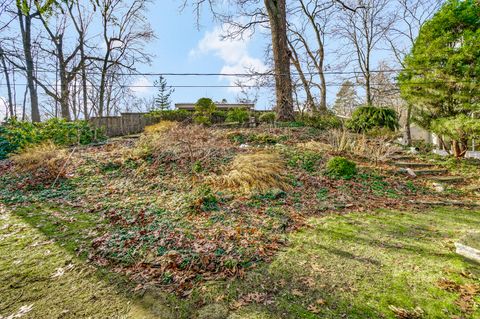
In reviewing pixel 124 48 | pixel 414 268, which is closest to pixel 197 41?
pixel 124 48

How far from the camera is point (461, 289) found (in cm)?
209

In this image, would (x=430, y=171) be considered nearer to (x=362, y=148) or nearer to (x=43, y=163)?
(x=362, y=148)

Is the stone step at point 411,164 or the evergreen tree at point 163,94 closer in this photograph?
the stone step at point 411,164

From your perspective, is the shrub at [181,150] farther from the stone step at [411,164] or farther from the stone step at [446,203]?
the stone step at [411,164]

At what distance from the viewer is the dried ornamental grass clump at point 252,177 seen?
15.1 feet

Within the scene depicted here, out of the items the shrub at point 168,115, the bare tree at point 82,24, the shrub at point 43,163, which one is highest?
the bare tree at point 82,24

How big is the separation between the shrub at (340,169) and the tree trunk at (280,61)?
4849 millimetres

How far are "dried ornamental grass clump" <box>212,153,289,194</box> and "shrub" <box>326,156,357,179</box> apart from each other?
3.70 ft

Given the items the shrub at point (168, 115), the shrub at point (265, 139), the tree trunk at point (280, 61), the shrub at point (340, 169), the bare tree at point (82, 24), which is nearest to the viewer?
the shrub at point (340, 169)

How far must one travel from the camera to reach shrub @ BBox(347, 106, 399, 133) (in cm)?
890

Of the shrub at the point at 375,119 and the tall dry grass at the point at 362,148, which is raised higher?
the shrub at the point at 375,119

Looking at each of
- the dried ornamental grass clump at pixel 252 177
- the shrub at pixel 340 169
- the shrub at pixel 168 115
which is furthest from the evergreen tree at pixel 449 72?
the shrub at pixel 168 115

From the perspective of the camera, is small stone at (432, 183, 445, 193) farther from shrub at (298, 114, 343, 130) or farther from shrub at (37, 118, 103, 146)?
shrub at (37, 118, 103, 146)

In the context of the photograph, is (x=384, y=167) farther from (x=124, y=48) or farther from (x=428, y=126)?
(x=124, y=48)
